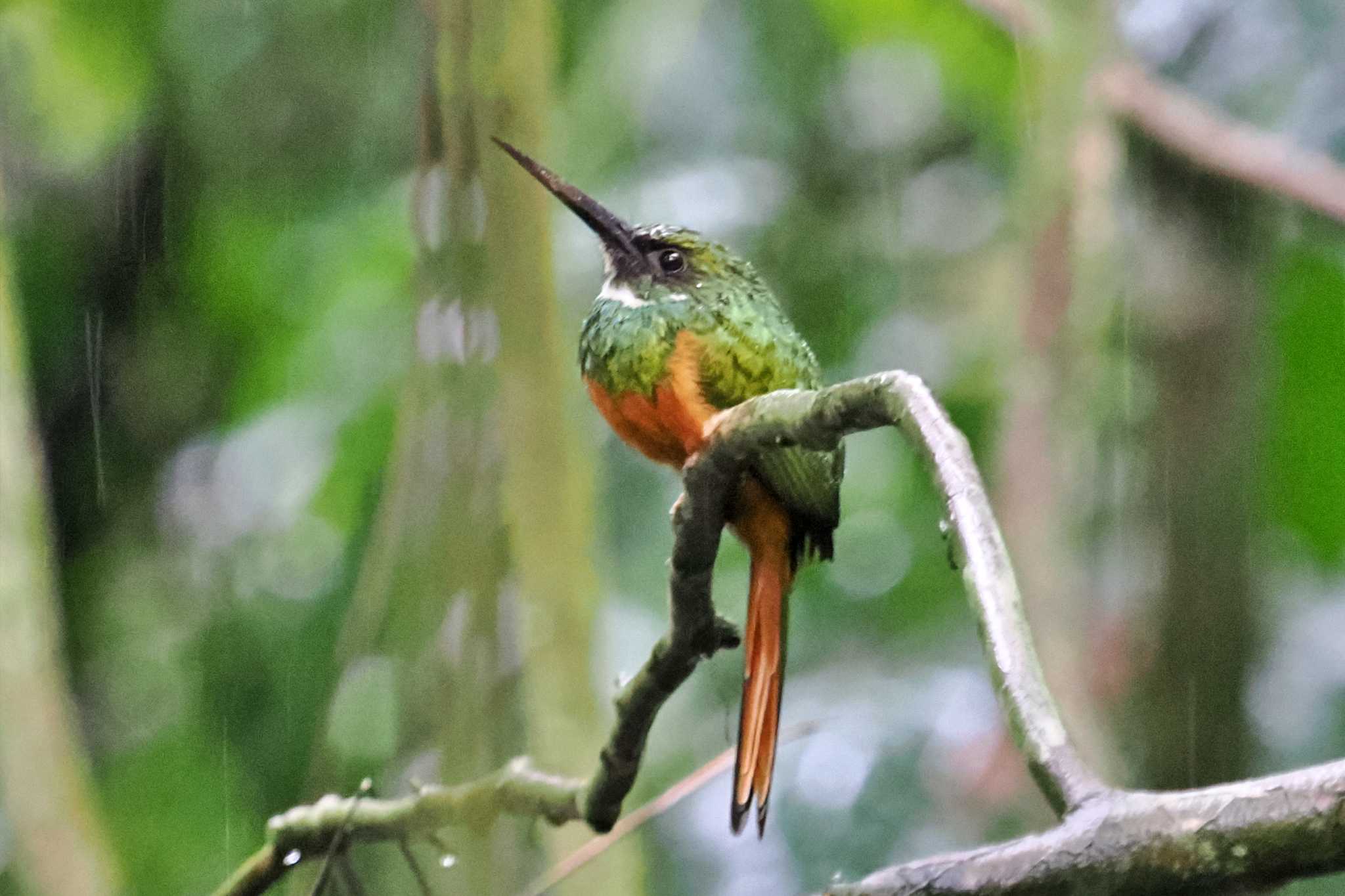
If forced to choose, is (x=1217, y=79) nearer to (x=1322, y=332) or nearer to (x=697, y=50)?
(x=1322, y=332)

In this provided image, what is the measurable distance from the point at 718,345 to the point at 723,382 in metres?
0.03

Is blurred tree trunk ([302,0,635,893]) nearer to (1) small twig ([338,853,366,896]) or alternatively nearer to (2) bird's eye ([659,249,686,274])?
(1) small twig ([338,853,366,896])

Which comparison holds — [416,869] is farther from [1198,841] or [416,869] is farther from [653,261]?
[1198,841]

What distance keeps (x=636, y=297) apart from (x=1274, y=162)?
0.68 meters

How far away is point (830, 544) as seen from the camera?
1.21 m

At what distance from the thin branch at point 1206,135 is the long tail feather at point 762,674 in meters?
0.60

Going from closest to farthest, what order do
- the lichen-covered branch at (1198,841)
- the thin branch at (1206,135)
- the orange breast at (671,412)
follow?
the lichen-covered branch at (1198,841) → the orange breast at (671,412) → the thin branch at (1206,135)

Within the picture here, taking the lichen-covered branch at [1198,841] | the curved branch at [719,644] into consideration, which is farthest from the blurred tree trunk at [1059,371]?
the lichen-covered branch at [1198,841]

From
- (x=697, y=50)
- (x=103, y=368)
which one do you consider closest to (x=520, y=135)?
(x=697, y=50)

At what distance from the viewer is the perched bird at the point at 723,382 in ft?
3.65

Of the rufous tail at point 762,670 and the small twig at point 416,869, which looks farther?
the small twig at point 416,869

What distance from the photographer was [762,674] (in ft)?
3.86

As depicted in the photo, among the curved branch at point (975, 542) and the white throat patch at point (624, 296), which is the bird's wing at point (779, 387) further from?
the curved branch at point (975, 542)

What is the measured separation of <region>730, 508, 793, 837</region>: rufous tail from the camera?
1.18 meters
